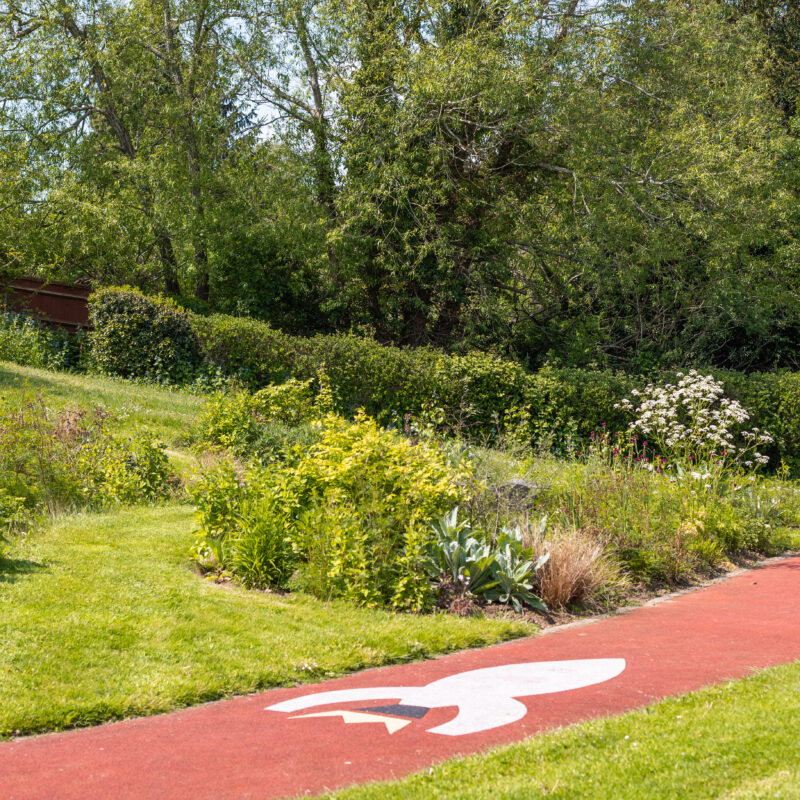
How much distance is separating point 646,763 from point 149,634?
329cm

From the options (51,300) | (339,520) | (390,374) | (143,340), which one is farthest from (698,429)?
(51,300)

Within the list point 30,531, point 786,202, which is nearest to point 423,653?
point 30,531

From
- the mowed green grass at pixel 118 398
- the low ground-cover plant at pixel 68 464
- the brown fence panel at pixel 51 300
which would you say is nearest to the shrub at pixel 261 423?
the mowed green grass at pixel 118 398

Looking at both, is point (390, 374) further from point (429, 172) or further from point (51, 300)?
point (51, 300)

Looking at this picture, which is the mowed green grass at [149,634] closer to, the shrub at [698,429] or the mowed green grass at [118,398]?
the mowed green grass at [118,398]

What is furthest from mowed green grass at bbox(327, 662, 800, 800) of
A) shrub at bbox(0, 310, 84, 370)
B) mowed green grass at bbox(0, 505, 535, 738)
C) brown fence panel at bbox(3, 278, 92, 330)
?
brown fence panel at bbox(3, 278, 92, 330)

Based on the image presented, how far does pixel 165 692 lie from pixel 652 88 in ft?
56.6

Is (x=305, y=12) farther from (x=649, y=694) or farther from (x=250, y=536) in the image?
(x=649, y=694)

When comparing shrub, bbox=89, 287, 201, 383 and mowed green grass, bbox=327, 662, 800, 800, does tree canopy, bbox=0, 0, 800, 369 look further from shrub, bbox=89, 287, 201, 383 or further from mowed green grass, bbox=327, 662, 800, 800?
mowed green grass, bbox=327, 662, 800, 800

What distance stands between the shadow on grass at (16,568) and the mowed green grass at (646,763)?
3560mm

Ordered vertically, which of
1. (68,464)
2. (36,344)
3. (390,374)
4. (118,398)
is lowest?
(68,464)

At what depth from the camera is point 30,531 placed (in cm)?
732

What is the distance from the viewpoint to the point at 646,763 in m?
3.71

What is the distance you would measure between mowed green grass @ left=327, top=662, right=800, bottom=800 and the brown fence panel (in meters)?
16.2
